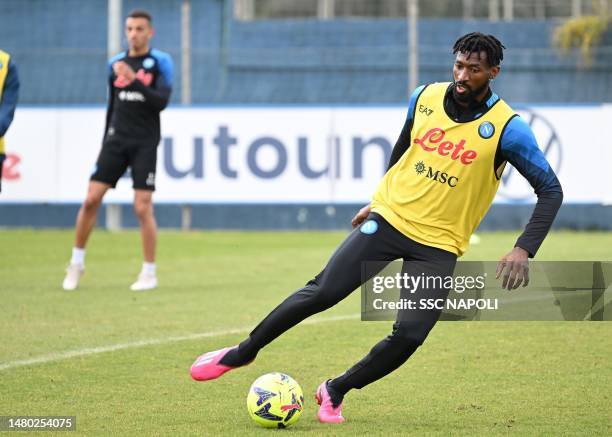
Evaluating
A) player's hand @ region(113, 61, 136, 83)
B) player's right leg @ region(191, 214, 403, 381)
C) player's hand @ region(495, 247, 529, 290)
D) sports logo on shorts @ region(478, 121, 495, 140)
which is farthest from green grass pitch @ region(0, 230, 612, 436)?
player's hand @ region(113, 61, 136, 83)

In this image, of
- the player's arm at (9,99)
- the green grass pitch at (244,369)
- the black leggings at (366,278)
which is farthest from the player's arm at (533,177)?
the player's arm at (9,99)

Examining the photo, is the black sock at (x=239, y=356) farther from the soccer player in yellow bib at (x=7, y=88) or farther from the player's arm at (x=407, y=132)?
the soccer player in yellow bib at (x=7, y=88)

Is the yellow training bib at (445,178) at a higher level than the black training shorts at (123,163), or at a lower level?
higher

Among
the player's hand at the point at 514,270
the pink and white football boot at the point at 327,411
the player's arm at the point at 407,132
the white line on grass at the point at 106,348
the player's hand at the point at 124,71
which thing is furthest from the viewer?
the player's hand at the point at 124,71

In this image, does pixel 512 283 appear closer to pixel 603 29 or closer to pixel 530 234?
pixel 530 234

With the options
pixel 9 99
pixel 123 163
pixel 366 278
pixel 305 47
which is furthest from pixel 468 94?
pixel 305 47

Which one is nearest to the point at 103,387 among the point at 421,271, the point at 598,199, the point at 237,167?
the point at 421,271

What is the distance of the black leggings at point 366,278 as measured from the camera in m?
5.81

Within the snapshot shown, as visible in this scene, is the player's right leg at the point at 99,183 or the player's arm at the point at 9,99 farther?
the player's right leg at the point at 99,183

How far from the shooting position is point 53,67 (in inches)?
920

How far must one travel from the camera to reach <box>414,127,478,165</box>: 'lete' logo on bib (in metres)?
5.85

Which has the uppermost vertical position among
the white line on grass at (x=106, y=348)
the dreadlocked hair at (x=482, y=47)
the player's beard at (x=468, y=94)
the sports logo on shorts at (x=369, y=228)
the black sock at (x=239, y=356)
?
the dreadlocked hair at (x=482, y=47)

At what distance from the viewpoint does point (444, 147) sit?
5.89 metres

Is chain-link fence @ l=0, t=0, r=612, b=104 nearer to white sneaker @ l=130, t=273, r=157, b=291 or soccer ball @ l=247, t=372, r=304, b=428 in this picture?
white sneaker @ l=130, t=273, r=157, b=291
